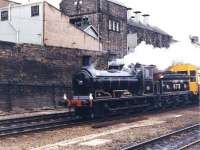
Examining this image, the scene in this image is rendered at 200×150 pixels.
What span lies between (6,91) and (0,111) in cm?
123

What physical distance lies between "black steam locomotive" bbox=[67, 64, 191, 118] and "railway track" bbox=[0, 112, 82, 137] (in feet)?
3.35

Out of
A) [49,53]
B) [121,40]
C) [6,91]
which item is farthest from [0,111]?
[121,40]

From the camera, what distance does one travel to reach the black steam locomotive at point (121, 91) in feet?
60.1

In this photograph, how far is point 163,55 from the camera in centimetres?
2573

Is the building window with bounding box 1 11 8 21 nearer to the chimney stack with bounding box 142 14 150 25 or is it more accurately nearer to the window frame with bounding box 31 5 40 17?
the window frame with bounding box 31 5 40 17

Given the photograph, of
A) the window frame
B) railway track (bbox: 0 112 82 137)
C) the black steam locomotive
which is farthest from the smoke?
the window frame

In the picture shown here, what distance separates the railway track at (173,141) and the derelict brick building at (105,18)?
24001 millimetres

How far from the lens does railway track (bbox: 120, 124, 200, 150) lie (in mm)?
11625

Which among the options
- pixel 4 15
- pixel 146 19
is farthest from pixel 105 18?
pixel 146 19

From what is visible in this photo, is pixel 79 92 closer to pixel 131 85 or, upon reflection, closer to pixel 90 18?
pixel 131 85

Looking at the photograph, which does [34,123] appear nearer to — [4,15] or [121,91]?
[121,91]

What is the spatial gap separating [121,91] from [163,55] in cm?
684

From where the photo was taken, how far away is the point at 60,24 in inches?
1300

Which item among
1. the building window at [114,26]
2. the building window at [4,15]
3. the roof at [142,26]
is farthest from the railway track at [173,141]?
the roof at [142,26]
